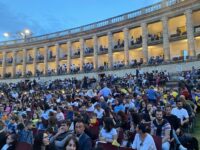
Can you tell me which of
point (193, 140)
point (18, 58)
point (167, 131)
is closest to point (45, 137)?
point (167, 131)

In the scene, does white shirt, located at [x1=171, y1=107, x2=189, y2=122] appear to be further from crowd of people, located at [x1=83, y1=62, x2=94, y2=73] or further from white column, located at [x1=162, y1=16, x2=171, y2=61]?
crowd of people, located at [x1=83, y1=62, x2=94, y2=73]

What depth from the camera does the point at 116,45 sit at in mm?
41156

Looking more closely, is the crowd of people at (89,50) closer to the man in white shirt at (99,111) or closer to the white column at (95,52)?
the white column at (95,52)

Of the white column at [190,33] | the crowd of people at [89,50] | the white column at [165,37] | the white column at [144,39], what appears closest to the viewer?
the white column at [190,33]

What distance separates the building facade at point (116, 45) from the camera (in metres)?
33.0

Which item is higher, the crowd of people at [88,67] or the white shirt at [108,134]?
the crowd of people at [88,67]

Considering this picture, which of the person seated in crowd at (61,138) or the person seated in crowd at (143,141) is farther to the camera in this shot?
the person seated in crowd at (143,141)

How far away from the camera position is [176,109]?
970 cm

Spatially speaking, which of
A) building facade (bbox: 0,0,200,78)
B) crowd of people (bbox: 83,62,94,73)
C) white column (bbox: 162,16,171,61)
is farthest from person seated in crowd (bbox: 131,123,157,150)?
crowd of people (bbox: 83,62,94,73)

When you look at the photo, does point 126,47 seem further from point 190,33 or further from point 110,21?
point 190,33

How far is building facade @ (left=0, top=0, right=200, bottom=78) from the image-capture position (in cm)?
3298

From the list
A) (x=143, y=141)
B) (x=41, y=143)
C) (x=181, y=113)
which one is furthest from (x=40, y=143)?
(x=181, y=113)

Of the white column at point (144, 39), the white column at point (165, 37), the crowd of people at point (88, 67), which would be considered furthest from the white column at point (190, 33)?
the crowd of people at point (88, 67)

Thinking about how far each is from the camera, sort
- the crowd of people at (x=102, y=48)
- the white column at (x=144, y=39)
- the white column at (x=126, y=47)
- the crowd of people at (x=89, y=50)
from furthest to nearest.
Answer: the crowd of people at (x=89, y=50) → the crowd of people at (x=102, y=48) → the white column at (x=126, y=47) → the white column at (x=144, y=39)
